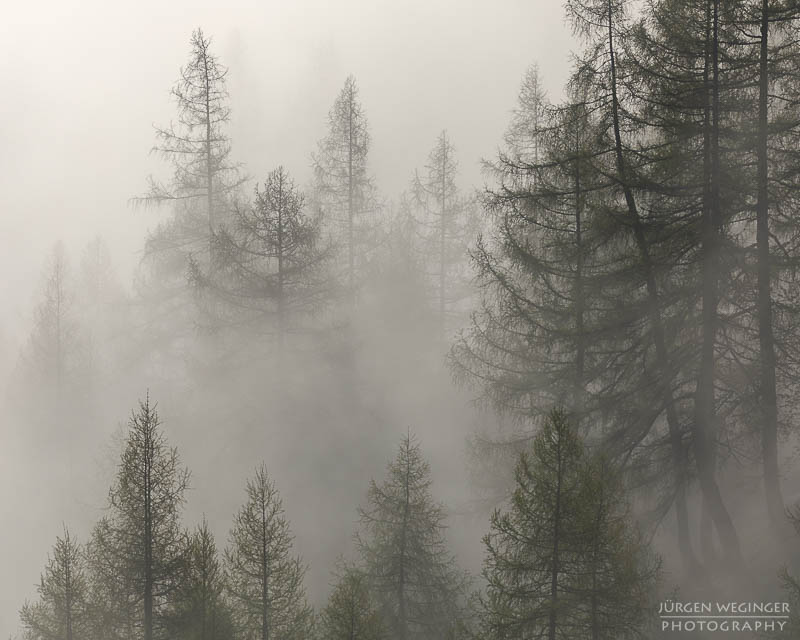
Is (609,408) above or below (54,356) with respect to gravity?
below

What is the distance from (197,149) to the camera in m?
26.5

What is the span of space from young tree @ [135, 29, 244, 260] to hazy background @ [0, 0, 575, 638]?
3.24 meters

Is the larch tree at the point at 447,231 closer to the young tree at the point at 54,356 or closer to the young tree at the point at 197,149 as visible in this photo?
the young tree at the point at 197,149

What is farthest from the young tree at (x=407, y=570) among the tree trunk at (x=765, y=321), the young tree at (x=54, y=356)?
the young tree at (x=54, y=356)

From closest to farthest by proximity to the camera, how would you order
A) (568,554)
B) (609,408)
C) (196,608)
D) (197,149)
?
(568,554) < (196,608) < (609,408) < (197,149)

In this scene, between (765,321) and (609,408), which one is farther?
(609,408)

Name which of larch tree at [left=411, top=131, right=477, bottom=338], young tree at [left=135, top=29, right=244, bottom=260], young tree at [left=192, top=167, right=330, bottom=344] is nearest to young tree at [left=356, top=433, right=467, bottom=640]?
young tree at [left=192, top=167, right=330, bottom=344]

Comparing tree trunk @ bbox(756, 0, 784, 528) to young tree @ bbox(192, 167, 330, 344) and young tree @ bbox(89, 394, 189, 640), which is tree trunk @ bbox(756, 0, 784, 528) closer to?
young tree @ bbox(89, 394, 189, 640)

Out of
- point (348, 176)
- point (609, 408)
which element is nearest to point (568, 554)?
point (609, 408)

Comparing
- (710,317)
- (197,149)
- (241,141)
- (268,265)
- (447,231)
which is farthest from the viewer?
(241,141)

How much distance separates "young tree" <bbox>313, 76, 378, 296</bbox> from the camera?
103 ft

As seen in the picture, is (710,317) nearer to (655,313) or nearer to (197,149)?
(655,313)

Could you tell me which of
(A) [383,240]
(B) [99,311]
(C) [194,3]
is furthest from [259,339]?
(C) [194,3]

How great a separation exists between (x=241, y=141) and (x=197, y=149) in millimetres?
22277
